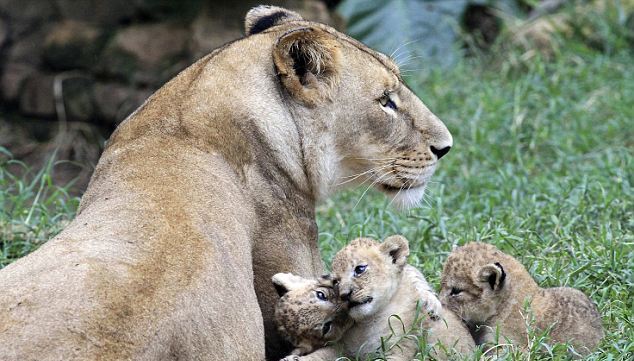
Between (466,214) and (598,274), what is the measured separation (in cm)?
124

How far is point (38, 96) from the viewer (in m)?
12.9

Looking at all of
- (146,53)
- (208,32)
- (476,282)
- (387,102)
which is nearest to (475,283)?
(476,282)

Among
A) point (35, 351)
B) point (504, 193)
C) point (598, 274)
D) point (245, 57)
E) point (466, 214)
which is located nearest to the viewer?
point (35, 351)

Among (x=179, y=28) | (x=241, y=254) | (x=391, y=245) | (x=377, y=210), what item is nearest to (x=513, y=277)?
(x=391, y=245)

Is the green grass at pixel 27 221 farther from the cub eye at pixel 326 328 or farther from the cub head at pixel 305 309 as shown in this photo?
the cub eye at pixel 326 328

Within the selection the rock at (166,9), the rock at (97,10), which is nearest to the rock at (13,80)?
the rock at (97,10)

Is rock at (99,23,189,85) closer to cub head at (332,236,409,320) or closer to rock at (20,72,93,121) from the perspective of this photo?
rock at (20,72,93,121)

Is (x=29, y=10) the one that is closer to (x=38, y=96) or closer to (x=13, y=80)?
(x=13, y=80)

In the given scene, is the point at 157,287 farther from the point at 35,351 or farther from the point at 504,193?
the point at 504,193

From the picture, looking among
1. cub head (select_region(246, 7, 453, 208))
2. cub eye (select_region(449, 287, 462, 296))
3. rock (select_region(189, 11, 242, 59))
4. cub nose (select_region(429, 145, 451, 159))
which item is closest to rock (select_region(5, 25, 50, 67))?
rock (select_region(189, 11, 242, 59))

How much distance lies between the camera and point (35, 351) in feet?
11.4

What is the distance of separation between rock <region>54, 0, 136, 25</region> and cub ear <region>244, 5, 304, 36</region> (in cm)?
735

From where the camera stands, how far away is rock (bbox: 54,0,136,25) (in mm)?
12820

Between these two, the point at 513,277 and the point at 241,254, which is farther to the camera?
the point at 513,277
